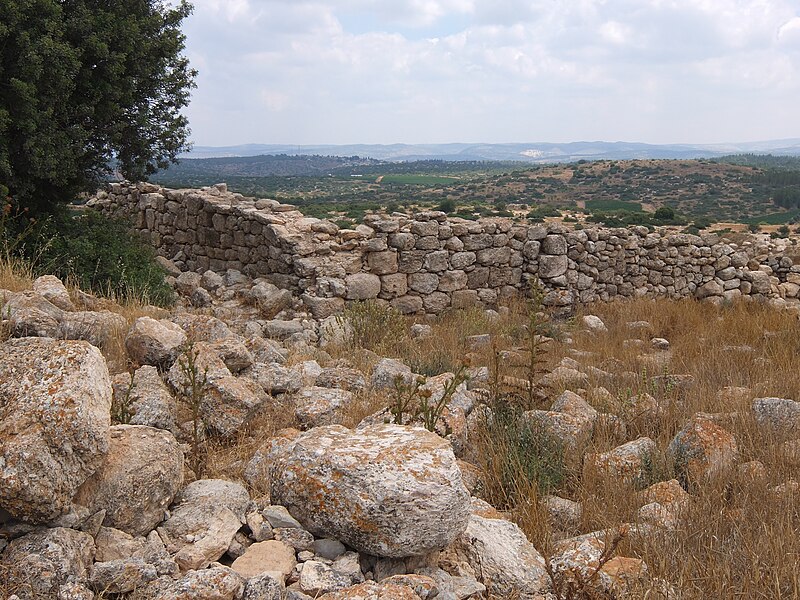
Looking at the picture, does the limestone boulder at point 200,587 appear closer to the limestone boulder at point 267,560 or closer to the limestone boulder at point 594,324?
the limestone boulder at point 267,560

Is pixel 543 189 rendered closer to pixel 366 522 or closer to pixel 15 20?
pixel 15 20

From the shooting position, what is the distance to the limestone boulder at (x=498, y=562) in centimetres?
281

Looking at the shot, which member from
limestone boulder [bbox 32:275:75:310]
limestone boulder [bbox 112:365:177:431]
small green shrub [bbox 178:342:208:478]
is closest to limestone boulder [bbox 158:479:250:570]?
small green shrub [bbox 178:342:208:478]

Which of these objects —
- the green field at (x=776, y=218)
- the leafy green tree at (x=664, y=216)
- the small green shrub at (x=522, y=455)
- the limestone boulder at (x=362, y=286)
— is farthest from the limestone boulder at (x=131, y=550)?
the green field at (x=776, y=218)

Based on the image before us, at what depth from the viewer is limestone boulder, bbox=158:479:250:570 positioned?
2598mm

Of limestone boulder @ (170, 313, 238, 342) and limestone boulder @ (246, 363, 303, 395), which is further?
limestone boulder @ (170, 313, 238, 342)

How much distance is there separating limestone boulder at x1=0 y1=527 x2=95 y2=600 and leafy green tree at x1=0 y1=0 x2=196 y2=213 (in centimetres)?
659

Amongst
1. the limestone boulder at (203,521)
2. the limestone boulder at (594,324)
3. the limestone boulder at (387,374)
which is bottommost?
the limestone boulder at (594,324)

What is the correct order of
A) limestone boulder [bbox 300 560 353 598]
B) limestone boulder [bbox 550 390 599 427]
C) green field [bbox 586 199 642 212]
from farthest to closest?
green field [bbox 586 199 642 212] < limestone boulder [bbox 550 390 599 427] < limestone boulder [bbox 300 560 353 598]

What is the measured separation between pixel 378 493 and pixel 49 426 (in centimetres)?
126

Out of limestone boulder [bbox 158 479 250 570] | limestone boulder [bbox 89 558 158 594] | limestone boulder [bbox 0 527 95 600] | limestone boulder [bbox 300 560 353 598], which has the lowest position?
limestone boulder [bbox 300 560 353 598]

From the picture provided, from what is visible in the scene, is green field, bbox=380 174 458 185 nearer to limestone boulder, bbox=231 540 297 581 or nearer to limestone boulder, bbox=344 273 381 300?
limestone boulder, bbox=344 273 381 300

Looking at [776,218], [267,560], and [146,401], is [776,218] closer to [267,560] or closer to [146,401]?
[146,401]

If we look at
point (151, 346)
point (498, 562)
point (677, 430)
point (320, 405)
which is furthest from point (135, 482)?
point (677, 430)
